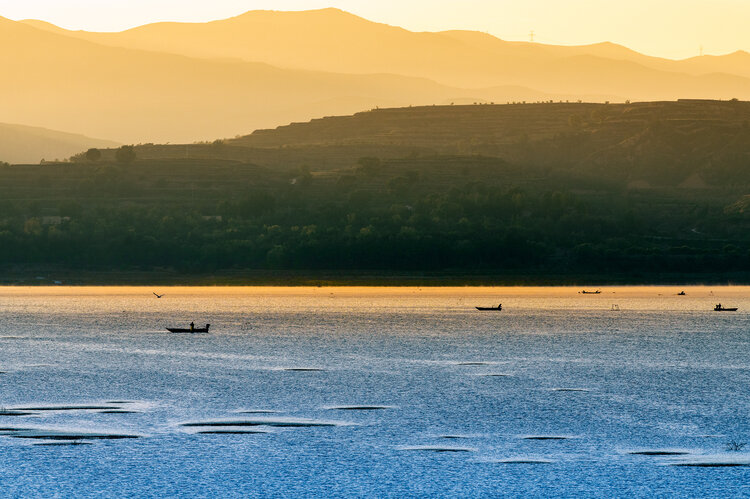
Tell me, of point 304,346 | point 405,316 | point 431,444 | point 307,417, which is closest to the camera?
point 431,444

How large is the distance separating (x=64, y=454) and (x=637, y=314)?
5495 inches

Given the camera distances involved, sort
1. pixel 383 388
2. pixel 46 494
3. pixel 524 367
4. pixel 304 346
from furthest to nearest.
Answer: pixel 304 346, pixel 524 367, pixel 383 388, pixel 46 494

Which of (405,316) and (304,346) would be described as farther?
(405,316)

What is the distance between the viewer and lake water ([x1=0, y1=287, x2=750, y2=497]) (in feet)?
165

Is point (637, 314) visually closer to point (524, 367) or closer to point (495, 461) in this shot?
point (524, 367)

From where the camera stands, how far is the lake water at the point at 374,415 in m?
50.3

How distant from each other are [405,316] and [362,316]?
6.27 meters

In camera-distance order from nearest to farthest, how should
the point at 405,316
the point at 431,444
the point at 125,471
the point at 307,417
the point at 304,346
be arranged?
the point at 125,471 < the point at 431,444 < the point at 307,417 < the point at 304,346 < the point at 405,316

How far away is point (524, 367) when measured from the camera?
9800 centimetres

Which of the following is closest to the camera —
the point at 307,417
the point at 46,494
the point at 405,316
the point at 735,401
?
the point at 46,494

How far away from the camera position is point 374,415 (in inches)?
2687

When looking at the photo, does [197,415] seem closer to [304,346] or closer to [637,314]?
[304,346]

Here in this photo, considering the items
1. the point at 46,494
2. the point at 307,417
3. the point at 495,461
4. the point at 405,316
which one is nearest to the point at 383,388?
the point at 307,417

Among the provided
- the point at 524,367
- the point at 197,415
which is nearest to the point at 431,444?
the point at 197,415
